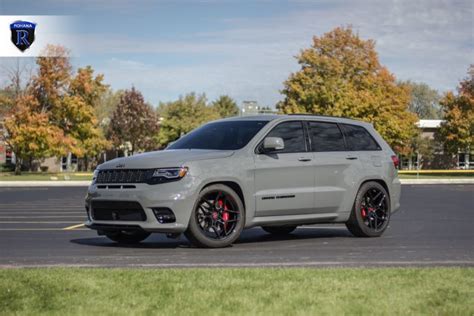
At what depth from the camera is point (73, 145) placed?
56.4 metres

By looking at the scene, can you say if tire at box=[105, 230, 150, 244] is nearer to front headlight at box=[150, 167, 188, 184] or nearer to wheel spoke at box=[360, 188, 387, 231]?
front headlight at box=[150, 167, 188, 184]

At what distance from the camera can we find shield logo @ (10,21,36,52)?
24161mm

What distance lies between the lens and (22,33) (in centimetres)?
2506

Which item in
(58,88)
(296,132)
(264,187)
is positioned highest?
(58,88)

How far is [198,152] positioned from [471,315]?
571 cm

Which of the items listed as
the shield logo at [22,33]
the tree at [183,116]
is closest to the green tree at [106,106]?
the tree at [183,116]

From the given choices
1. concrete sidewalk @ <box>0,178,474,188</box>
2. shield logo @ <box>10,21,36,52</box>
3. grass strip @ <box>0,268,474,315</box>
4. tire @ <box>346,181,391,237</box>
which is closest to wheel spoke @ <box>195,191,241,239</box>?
tire @ <box>346,181,391,237</box>

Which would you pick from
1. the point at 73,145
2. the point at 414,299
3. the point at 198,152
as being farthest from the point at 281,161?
the point at 73,145

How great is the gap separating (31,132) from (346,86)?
74.4 feet

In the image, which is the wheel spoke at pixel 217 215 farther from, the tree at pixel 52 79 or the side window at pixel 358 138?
the tree at pixel 52 79

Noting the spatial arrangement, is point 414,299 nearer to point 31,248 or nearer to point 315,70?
point 31,248

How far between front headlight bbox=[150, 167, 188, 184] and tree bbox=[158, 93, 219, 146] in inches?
2900

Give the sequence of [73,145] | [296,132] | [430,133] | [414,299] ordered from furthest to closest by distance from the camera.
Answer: [430,133], [73,145], [296,132], [414,299]

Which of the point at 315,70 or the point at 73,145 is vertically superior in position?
the point at 315,70
